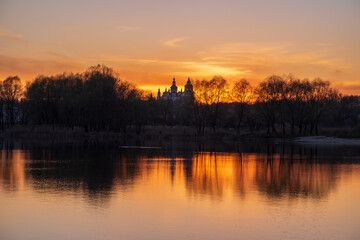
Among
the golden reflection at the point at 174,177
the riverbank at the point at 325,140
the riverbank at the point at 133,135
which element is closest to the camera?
the golden reflection at the point at 174,177

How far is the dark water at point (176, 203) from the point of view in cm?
1463

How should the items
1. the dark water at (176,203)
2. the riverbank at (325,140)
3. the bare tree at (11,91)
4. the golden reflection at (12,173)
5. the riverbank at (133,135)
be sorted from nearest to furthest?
the dark water at (176,203) → the golden reflection at (12,173) → the riverbank at (325,140) → the riverbank at (133,135) → the bare tree at (11,91)

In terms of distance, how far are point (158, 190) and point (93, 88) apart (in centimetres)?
6863

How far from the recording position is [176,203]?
63.7 feet

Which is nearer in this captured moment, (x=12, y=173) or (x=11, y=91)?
(x=12, y=173)

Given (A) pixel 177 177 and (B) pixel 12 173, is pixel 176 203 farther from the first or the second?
(B) pixel 12 173

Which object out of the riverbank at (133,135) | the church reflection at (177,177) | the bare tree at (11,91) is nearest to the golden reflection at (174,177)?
the church reflection at (177,177)

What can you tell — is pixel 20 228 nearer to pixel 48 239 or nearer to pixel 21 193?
pixel 48 239

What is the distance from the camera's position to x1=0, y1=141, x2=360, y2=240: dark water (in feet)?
48.0

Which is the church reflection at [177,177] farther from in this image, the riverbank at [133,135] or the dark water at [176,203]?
the riverbank at [133,135]

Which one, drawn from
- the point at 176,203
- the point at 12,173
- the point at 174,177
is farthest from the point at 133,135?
the point at 176,203

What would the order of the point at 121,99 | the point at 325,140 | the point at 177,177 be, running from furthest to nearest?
the point at 121,99, the point at 325,140, the point at 177,177

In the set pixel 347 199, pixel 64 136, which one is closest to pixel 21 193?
pixel 347 199

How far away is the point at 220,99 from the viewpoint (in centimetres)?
10431
